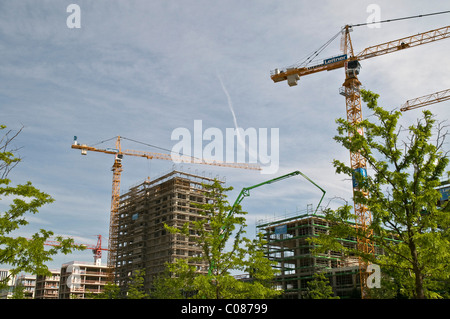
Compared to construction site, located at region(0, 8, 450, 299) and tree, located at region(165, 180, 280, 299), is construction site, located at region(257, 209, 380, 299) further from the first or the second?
tree, located at region(165, 180, 280, 299)

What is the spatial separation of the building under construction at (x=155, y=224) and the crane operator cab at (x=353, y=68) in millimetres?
46792

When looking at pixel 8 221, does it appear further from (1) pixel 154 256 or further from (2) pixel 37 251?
(1) pixel 154 256

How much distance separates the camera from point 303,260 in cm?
9194

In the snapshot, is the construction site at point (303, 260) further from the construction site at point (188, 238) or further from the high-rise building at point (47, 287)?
the high-rise building at point (47, 287)

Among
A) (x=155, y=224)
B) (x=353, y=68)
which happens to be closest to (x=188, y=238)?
(x=155, y=224)

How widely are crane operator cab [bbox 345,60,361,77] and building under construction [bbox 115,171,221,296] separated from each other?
46.8m

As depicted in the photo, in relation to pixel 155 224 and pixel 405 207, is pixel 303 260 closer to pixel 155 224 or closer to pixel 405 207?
pixel 155 224

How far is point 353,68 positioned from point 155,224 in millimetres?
70518

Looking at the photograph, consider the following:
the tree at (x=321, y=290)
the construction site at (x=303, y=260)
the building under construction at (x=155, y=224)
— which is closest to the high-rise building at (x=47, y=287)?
the building under construction at (x=155, y=224)

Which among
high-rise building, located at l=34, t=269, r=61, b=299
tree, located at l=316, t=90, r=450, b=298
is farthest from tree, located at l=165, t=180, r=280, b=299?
high-rise building, located at l=34, t=269, r=61, b=299

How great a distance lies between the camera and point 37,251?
799 inches

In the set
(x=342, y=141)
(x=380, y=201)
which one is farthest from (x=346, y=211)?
(x=342, y=141)

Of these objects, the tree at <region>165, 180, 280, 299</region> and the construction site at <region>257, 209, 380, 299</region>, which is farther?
the construction site at <region>257, 209, 380, 299</region>

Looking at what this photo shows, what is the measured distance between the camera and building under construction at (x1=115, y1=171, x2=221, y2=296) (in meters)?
112
